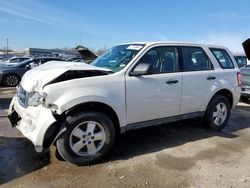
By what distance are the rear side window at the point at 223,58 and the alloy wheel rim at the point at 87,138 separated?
313 centimetres

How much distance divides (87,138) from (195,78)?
2.44m

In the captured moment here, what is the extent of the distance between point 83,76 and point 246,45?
7.15 m

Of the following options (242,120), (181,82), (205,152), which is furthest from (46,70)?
(242,120)

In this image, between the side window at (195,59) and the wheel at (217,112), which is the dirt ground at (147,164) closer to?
the wheel at (217,112)

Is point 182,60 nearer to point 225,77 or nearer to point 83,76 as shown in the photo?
point 225,77

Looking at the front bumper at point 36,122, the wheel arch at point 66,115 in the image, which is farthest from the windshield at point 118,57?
the front bumper at point 36,122

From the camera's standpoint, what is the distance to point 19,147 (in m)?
4.93

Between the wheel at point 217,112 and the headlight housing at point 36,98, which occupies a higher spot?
the headlight housing at point 36,98

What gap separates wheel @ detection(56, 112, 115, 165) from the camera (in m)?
4.11

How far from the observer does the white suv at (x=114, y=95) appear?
4059 mm

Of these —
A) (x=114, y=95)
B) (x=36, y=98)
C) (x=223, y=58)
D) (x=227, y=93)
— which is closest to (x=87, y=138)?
(x=114, y=95)

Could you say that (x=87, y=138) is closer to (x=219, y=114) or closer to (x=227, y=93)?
(x=219, y=114)

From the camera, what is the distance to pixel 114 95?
4.43 metres

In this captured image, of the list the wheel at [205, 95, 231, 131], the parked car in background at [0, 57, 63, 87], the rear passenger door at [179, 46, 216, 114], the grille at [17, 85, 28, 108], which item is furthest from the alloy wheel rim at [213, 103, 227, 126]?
the parked car in background at [0, 57, 63, 87]
